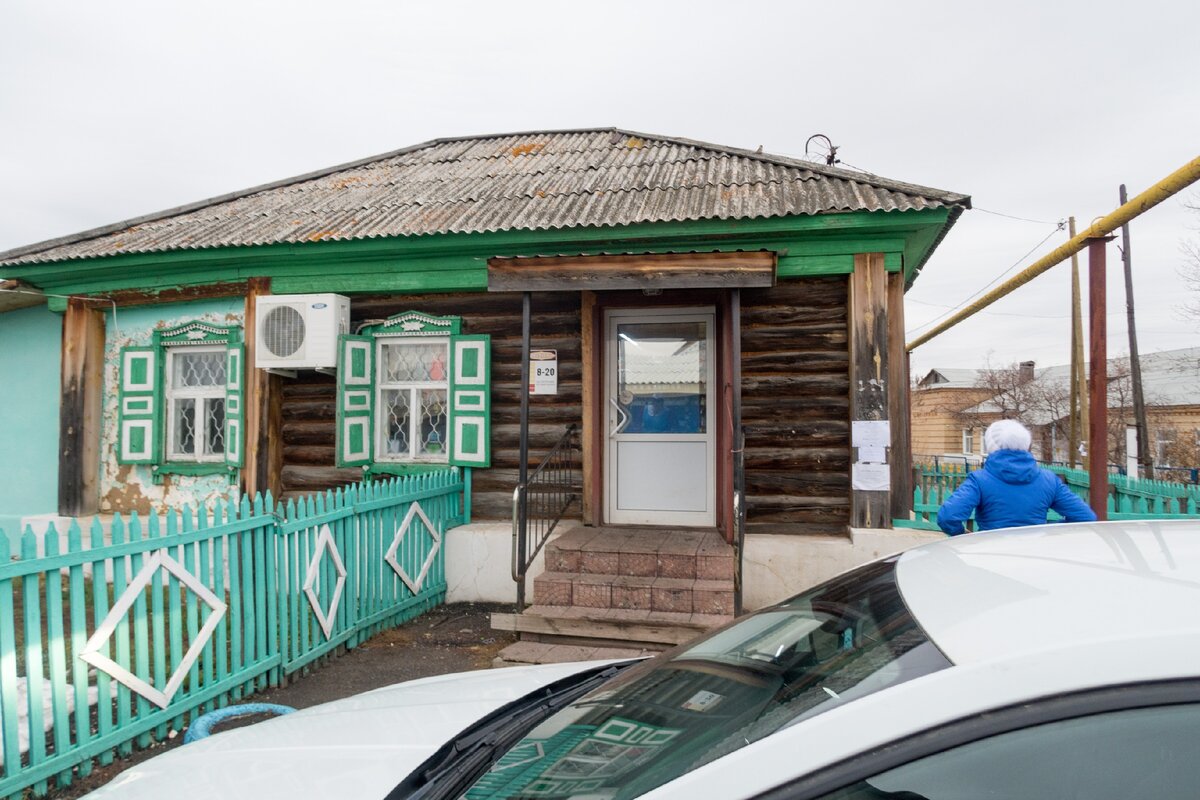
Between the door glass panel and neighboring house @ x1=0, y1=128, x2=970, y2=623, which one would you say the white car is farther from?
the door glass panel

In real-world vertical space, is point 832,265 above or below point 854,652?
above

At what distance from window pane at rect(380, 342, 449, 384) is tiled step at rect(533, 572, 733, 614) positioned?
2.75m

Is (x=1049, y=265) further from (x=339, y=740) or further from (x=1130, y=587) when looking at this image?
(x=339, y=740)

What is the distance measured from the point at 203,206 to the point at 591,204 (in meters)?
5.59

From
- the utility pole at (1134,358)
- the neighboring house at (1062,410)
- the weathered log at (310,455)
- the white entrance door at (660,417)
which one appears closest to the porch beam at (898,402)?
the white entrance door at (660,417)

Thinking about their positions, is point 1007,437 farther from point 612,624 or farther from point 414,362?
point 414,362

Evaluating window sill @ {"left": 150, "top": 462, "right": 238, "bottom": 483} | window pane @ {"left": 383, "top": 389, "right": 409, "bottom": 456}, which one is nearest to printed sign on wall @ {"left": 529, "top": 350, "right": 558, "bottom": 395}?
window pane @ {"left": 383, "top": 389, "right": 409, "bottom": 456}

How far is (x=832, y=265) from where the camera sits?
6.29m

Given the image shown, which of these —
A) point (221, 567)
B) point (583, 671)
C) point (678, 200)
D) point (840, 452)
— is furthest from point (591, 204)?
point (583, 671)

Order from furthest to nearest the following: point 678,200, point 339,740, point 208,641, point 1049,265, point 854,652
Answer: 1. point 678,200
2. point 1049,265
3. point 208,641
4. point 339,740
5. point 854,652

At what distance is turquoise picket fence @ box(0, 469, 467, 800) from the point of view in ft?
10.2

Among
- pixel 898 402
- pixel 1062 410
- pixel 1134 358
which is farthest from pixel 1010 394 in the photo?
pixel 898 402

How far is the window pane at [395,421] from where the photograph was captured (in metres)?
7.43

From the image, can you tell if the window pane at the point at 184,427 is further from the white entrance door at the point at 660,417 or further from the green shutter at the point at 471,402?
the white entrance door at the point at 660,417
